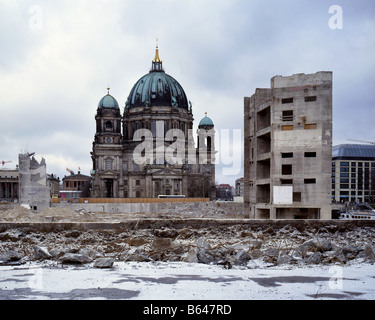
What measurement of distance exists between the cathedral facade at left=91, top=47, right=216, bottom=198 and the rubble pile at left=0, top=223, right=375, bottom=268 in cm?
6069

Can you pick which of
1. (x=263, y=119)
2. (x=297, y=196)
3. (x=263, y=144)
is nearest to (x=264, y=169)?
(x=263, y=144)

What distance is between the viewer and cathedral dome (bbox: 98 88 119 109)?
86062 mm

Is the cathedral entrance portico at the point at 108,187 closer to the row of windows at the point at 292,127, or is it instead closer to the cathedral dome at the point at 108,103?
the cathedral dome at the point at 108,103

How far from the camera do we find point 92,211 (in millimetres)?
57469

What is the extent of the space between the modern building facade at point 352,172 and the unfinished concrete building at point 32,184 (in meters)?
62.5

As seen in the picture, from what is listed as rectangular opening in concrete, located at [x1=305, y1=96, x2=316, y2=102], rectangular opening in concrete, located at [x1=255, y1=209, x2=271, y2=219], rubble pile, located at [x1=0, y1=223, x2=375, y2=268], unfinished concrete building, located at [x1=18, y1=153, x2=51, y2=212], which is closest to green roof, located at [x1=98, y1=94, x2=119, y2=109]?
unfinished concrete building, located at [x1=18, y1=153, x2=51, y2=212]

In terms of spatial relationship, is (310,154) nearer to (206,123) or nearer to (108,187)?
(108,187)

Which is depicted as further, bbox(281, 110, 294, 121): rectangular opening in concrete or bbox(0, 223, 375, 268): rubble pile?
bbox(281, 110, 294, 121): rectangular opening in concrete

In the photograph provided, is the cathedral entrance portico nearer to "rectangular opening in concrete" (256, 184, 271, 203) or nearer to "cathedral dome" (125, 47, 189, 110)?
"cathedral dome" (125, 47, 189, 110)

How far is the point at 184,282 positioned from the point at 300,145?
22973 mm

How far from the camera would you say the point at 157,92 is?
9206 centimetres
